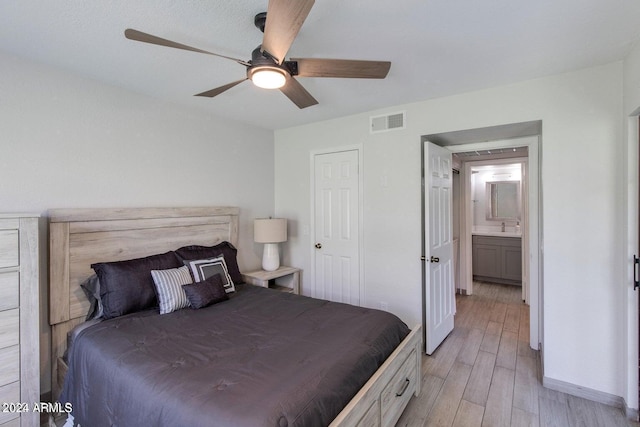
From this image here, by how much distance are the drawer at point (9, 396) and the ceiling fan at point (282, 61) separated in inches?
81.1

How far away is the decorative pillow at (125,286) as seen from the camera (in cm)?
218

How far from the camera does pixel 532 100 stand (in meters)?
2.46

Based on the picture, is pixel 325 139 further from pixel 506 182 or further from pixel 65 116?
pixel 506 182

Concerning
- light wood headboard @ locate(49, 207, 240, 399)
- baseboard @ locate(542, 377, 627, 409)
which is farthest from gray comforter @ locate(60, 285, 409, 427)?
baseboard @ locate(542, 377, 627, 409)

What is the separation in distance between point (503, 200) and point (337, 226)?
3791 mm

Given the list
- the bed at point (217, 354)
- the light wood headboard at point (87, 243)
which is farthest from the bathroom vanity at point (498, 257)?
the light wood headboard at point (87, 243)

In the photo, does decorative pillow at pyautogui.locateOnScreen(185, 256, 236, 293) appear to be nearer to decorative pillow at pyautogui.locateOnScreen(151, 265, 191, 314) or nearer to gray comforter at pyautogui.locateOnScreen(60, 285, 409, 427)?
decorative pillow at pyautogui.locateOnScreen(151, 265, 191, 314)

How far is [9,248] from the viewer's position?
68.2 inches

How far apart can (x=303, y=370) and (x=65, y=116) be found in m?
2.54

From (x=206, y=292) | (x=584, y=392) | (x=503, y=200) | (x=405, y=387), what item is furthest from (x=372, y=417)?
(x=503, y=200)

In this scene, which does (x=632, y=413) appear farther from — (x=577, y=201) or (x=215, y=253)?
(x=215, y=253)

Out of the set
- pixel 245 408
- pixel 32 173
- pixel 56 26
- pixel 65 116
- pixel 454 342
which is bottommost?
pixel 454 342

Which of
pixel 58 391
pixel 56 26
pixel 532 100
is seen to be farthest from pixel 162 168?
pixel 532 100

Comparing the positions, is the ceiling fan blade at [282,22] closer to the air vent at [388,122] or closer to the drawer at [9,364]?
the air vent at [388,122]
